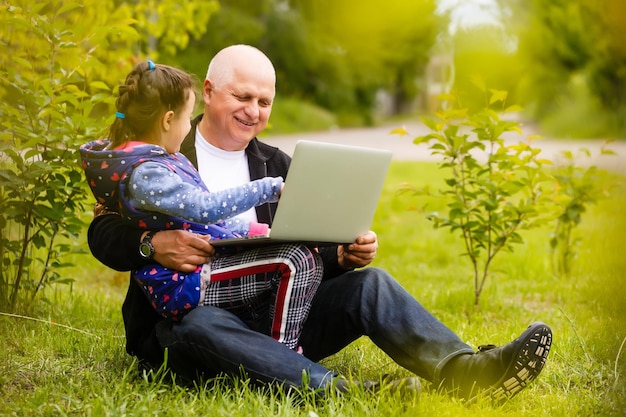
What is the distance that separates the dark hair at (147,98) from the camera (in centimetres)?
220

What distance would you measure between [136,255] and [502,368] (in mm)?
1118

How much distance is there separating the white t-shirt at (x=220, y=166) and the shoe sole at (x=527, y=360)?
38.8 inches

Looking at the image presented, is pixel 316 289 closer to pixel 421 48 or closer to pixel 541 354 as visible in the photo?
pixel 541 354

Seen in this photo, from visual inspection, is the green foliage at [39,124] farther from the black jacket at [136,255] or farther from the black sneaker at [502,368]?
the black sneaker at [502,368]

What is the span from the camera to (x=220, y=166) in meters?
2.70

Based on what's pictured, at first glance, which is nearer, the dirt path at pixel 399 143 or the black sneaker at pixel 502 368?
the black sneaker at pixel 502 368

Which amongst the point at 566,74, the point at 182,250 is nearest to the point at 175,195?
the point at 182,250

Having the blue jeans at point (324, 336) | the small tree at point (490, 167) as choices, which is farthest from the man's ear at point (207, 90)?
the small tree at point (490, 167)

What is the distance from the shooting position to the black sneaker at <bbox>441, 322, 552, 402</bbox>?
86.0 inches

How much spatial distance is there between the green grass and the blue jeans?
7 cm

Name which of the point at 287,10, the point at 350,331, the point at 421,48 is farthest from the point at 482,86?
the point at 421,48

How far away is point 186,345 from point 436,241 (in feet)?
14.1

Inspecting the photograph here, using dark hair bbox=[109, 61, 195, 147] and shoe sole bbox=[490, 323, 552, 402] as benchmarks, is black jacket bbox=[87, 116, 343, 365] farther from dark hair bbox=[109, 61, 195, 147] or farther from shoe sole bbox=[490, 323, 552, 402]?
shoe sole bbox=[490, 323, 552, 402]

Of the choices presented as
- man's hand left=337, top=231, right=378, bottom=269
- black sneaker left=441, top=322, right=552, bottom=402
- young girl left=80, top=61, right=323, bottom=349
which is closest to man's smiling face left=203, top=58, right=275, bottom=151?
young girl left=80, top=61, right=323, bottom=349
